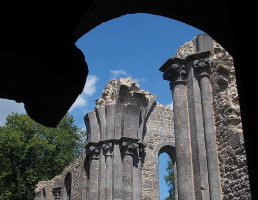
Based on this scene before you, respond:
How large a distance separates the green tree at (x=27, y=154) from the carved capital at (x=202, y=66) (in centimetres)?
1801

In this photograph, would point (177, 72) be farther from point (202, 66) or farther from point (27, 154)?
point (27, 154)

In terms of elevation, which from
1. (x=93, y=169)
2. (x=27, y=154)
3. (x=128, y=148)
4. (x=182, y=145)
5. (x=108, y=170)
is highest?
(x=27, y=154)

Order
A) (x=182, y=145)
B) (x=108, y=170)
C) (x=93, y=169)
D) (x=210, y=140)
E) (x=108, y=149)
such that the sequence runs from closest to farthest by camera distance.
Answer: (x=210, y=140) < (x=182, y=145) < (x=108, y=170) < (x=108, y=149) < (x=93, y=169)

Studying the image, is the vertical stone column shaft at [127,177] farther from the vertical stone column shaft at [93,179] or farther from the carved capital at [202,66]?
the carved capital at [202,66]

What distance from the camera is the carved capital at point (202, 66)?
902cm

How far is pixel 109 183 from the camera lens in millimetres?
14289

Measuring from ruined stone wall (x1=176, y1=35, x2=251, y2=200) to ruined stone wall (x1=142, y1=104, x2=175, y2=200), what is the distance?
356 inches

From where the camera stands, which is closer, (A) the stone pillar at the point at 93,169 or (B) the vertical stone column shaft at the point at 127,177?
(B) the vertical stone column shaft at the point at 127,177

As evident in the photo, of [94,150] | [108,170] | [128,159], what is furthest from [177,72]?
[94,150]

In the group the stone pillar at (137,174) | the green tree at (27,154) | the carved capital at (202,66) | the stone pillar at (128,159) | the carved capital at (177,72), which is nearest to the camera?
the carved capital at (202,66)

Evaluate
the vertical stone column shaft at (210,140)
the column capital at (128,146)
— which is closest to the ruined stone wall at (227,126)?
the vertical stone column shaft at (210,140)

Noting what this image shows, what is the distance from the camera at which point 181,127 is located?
868cm

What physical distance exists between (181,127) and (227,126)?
99 centimetres

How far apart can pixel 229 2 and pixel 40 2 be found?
104 cm
